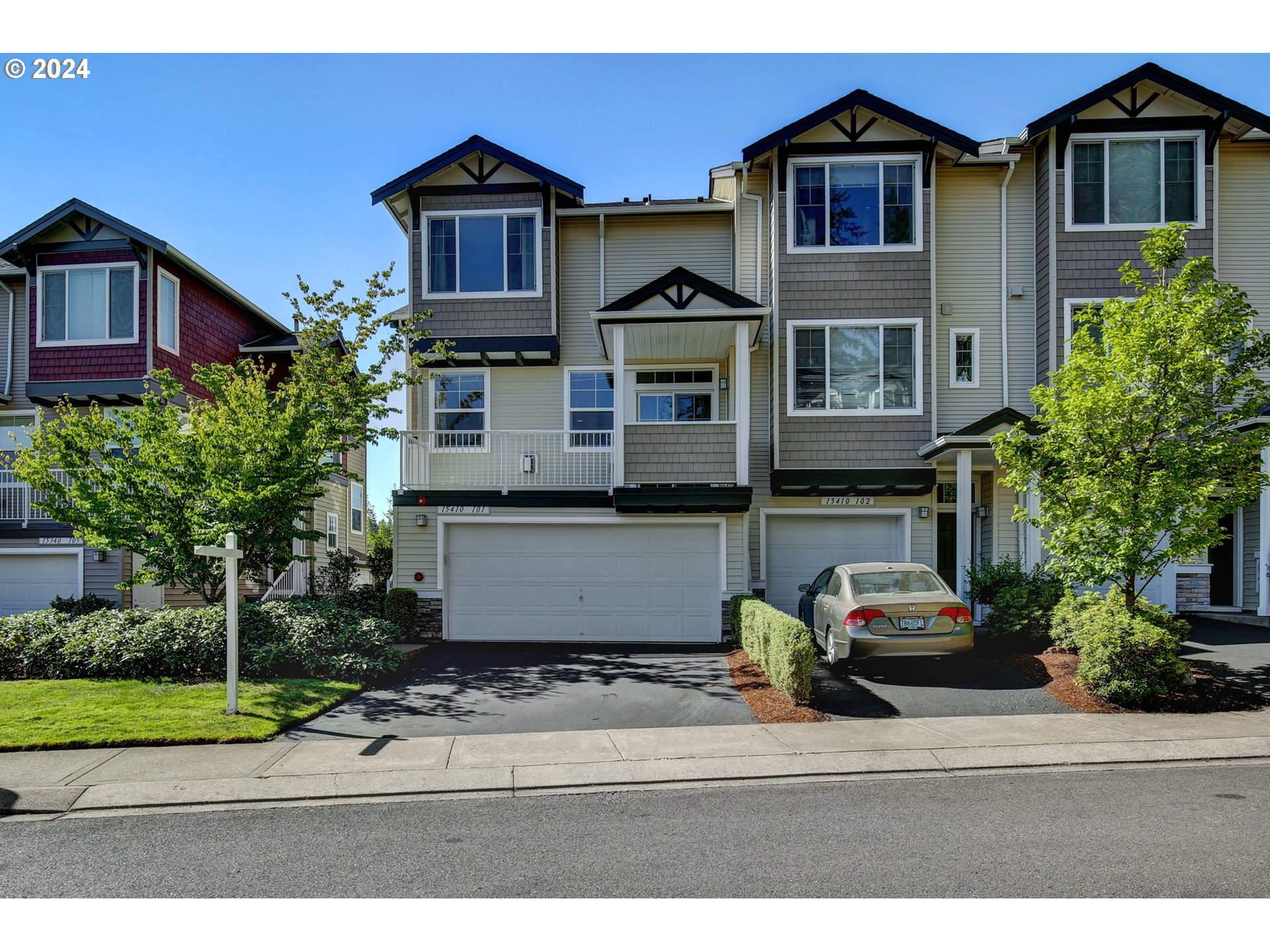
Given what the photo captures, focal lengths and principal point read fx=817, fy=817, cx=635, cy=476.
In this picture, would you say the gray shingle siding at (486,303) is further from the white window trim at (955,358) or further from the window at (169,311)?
the white window trim at (955,358)

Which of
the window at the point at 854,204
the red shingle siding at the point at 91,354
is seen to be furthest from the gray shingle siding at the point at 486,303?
the red shingle siding at the point at 91,354

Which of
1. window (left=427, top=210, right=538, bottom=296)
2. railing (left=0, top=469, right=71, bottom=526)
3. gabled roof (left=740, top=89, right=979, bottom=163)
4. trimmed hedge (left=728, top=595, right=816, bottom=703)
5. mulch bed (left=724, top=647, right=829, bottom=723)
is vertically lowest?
mulch bed (left=724, top=647, right=829, bottom=723)

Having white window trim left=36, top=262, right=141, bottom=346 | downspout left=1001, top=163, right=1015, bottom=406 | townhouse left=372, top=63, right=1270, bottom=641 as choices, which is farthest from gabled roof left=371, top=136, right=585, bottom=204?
downspout left=1001, top=163, right=1015, bottom=406

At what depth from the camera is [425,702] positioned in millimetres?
10578

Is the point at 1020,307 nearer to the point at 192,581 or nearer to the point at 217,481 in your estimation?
the point at 217,481

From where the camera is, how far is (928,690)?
10.8 m

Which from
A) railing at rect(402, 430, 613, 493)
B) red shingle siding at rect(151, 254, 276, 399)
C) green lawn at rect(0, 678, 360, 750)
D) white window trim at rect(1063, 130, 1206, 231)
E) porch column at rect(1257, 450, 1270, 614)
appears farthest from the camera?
red shingle siding at rect(151, 254, 276, 399)

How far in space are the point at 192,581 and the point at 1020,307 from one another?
16.1 metres

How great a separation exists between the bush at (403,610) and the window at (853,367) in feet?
26.7

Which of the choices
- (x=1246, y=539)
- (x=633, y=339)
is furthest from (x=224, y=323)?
(x=1246, y=539)

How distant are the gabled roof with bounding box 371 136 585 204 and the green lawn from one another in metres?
10.1

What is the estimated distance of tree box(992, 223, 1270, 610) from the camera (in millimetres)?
10250

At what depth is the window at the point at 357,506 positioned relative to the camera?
28.2 meters

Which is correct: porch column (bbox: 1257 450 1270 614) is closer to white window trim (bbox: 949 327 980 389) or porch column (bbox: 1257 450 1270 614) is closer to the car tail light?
white window trim (bbox: 949 327 980 389)
